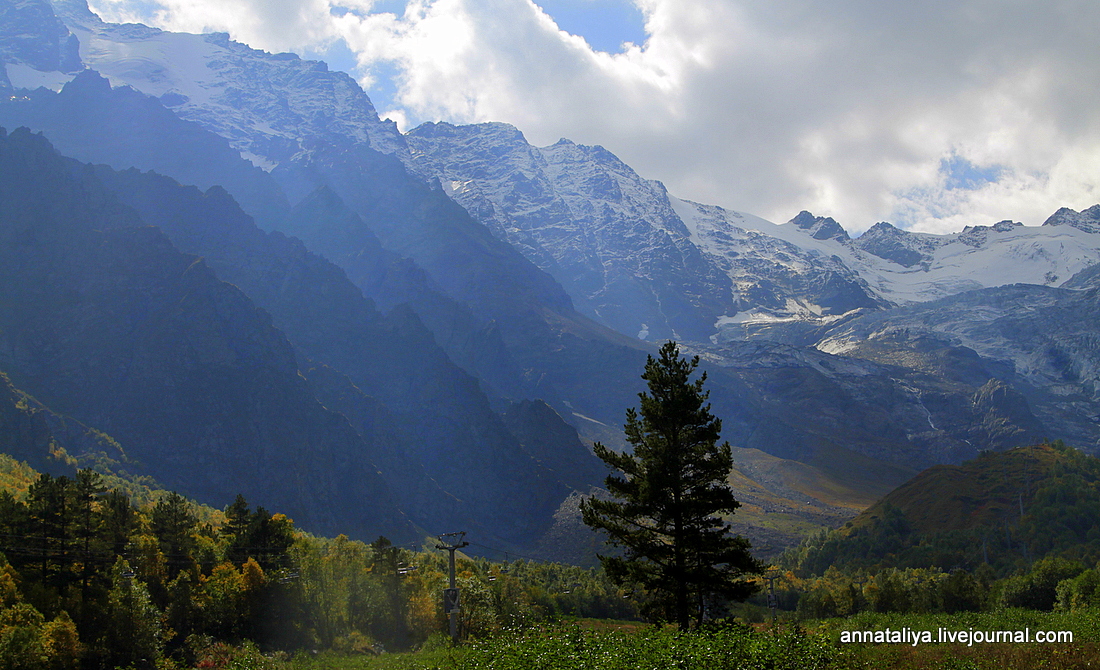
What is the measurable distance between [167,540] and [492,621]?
131 ft

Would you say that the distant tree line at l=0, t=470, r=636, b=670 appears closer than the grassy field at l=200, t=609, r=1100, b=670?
No

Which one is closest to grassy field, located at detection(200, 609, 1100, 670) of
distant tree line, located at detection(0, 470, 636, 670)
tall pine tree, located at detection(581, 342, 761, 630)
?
tall pine tree, located at detection(581, 342, 761, 630)

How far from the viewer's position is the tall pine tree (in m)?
38.6

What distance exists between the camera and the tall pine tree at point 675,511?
3856cm

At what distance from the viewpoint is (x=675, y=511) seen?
38875 mm

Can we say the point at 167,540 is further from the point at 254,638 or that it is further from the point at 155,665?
the point at 155,665

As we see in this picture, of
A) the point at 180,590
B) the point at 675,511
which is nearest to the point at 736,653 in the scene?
the point at 675,511

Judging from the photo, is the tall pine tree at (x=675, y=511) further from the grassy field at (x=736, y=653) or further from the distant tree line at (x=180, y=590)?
the distant tree line at (x=180, y=590)

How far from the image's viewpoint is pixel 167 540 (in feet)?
293

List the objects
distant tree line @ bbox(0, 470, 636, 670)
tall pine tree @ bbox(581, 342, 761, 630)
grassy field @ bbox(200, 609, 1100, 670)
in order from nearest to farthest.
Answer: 1. grassy field @ bbox(200, 609, 1100, 670)
2. tall pine tree @ bbox(581, 342, 761, 630)
3. distant tree line @ bbox(0, 470, 636, 670)

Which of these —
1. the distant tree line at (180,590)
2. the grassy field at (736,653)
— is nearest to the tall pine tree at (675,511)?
the grassy field at (736,653)

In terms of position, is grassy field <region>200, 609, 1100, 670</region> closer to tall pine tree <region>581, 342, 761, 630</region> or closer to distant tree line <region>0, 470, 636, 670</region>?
tall pine tree <region>581, 342, 761, 630</region>

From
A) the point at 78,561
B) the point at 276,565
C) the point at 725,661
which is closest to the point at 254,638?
the point at 276,565

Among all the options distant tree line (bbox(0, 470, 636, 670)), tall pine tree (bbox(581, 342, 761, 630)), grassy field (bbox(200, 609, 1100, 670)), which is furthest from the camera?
distant tree line (bbox(0, 470, 636, 670))
